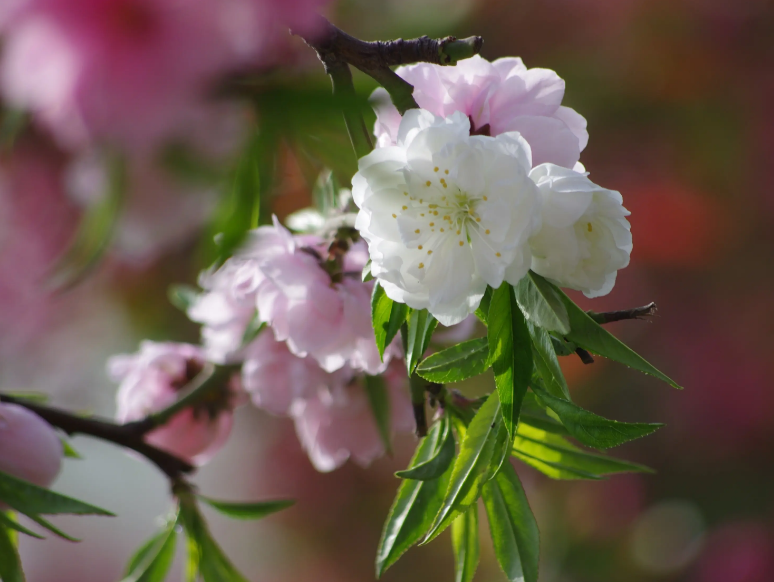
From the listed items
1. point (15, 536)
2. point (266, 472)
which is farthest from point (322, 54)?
point (266, 472)

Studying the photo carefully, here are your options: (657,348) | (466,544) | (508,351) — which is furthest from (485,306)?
(657,348)

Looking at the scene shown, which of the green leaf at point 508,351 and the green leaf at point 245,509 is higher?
the green leaf at point 508,351

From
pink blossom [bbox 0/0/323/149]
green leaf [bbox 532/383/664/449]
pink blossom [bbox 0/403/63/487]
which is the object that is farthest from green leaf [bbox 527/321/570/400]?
pink blossom [bbox 0/403/63/487]

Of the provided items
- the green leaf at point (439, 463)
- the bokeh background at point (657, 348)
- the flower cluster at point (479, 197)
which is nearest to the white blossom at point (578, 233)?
the flower cluster at point (479, 197)

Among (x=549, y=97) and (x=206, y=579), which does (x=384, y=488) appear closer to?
(x=206, y=579)

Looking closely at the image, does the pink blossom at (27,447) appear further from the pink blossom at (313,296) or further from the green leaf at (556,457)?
the green leaf at (556,457)

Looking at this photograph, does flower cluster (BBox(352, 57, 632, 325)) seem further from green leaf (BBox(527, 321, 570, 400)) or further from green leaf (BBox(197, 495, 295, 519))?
green leaf (BBox(197, 495, 295, 519))

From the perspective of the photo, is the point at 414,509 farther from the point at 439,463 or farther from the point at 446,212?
the point at 446,212
